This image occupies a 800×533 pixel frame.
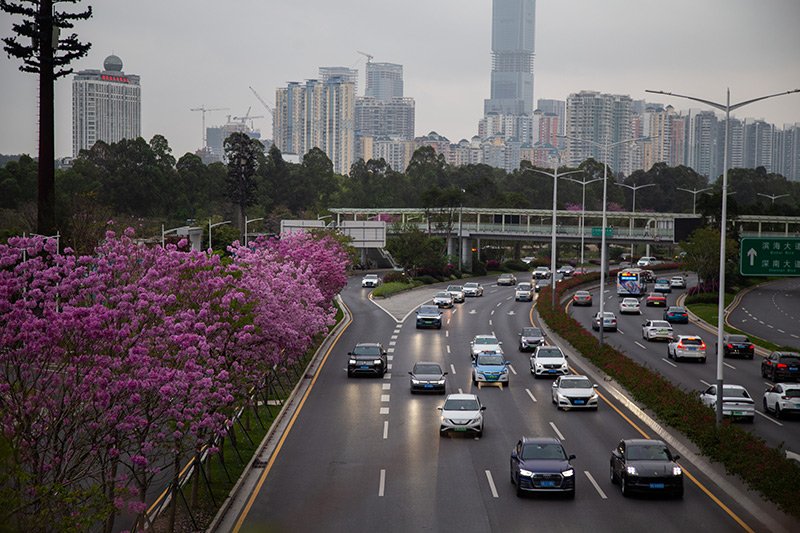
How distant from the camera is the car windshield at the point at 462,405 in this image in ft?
103

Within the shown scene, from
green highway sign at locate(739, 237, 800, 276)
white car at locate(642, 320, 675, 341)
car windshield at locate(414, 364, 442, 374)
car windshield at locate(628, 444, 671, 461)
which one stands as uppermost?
green highway sign at locate(739, 237, 800, 276)

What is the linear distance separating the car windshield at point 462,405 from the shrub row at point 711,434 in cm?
652

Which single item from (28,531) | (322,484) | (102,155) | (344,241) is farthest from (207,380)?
(102,155)

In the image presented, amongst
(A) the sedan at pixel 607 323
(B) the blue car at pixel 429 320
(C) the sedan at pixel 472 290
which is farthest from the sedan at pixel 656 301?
(B) the blue car at pixel 429 320

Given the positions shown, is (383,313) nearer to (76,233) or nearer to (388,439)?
(76,233)

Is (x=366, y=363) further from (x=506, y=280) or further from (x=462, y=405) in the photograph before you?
(x=506, y=280)

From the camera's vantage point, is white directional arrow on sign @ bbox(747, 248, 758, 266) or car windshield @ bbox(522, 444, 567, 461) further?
white directional arrow on sign @ bbox(747, 248, 758, 266)

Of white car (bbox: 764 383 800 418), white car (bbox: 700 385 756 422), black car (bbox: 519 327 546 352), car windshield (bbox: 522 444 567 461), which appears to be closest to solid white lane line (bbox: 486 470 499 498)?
car windshield (bbox: 522 444 567 461)

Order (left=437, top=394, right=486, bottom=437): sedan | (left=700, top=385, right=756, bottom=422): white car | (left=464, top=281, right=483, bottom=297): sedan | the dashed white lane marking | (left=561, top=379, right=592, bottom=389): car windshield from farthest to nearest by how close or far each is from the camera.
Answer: (left=464, top=281, right=483, bottom=297): sedan → (left=561, top=379, right=592, bottom=389): car windshield → (left=700, top=385, right=756, bottom=422): white car → (left=437, top=394, right=486, bottom=437): sedan → the dashed white lane marking

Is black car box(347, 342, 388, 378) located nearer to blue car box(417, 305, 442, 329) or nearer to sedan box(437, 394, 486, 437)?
sedan box(437, 394, 486, 437)

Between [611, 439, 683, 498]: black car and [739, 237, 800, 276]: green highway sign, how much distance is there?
888cm

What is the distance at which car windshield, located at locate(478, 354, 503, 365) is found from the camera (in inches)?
1658

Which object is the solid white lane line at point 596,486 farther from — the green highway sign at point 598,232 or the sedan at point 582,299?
the green highway sign at point 598,232

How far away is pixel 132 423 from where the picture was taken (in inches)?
647
